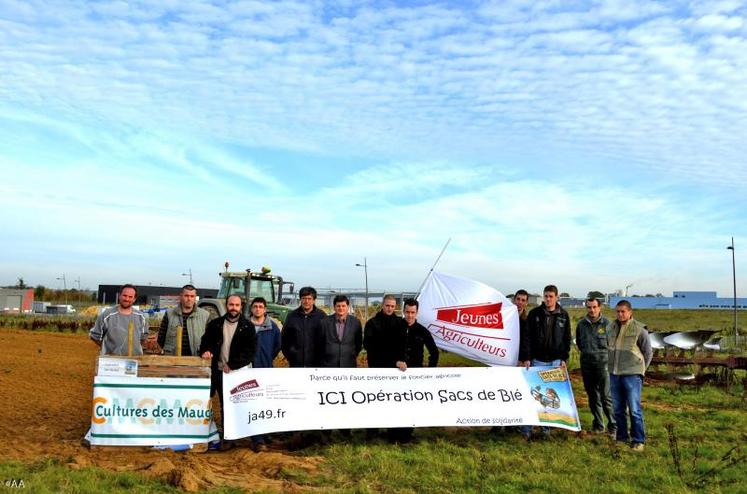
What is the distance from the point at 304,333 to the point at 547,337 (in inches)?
118

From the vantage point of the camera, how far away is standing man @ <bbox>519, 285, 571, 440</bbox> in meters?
7.79

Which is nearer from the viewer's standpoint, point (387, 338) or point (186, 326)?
point (186, 326)

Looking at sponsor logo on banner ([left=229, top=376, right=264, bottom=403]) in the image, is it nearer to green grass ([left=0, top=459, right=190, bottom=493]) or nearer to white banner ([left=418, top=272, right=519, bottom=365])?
green grass ([left=0, top=459, right=190, bottom=493])

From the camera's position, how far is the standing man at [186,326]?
7.33 metres

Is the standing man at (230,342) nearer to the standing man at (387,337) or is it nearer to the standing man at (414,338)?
the standing man at (387,337)

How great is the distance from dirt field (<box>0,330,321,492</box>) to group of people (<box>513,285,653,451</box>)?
→ 10.4 feet

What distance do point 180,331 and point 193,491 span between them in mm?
2141

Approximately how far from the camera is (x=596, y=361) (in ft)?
26.2

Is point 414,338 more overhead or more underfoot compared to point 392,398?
more overhead

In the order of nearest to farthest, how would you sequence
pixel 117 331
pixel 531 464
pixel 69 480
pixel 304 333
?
pixel 69 480 < pixel 531 464 < pixel 117 331 < pixel 304 333

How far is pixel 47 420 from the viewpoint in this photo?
830cm

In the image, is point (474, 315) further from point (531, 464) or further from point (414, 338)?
→ point (531, 464)

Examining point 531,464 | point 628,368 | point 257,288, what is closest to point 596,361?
point 628,368

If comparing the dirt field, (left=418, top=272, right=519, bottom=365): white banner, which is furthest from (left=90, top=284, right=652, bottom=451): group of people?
the dirt field
